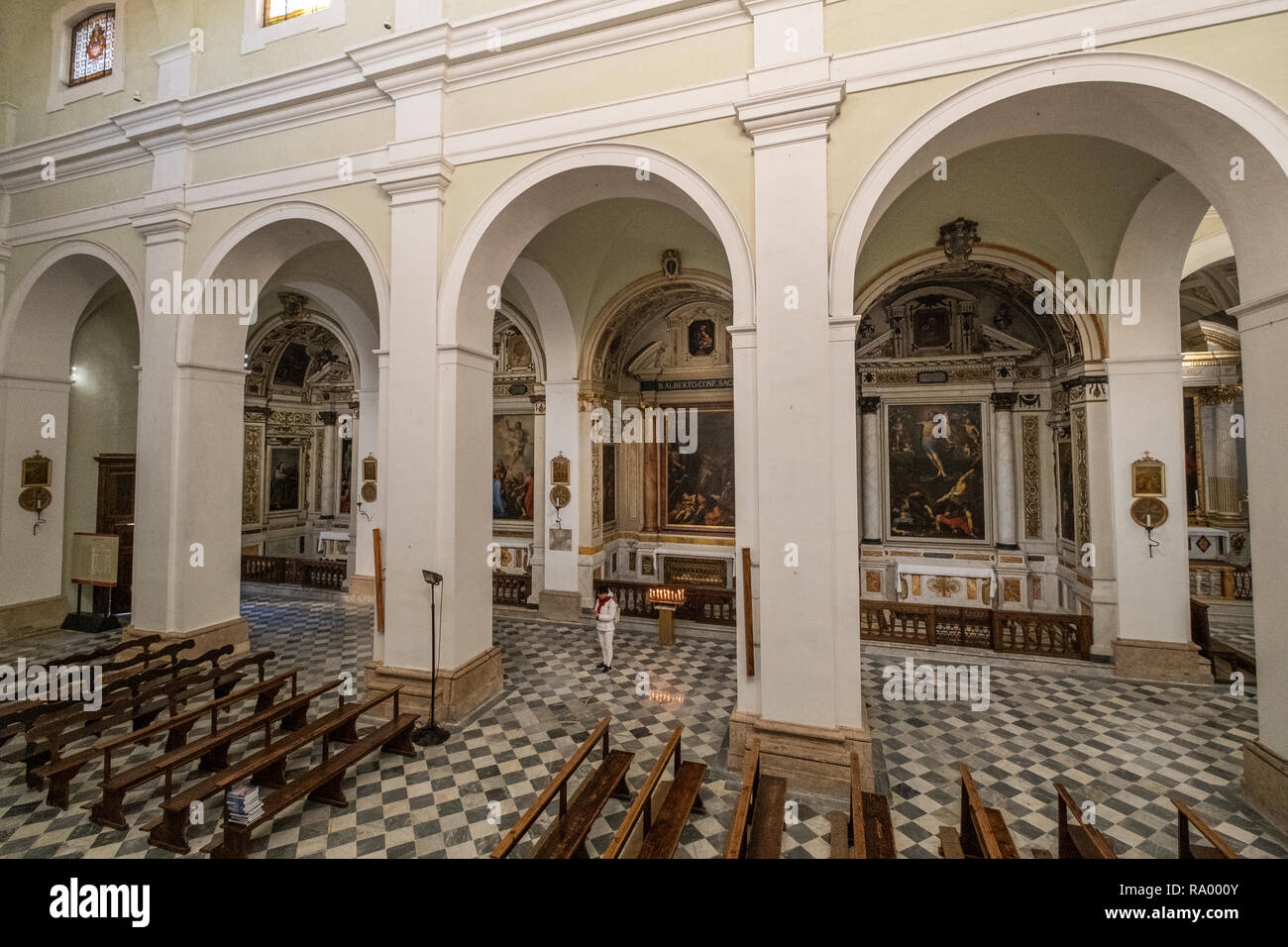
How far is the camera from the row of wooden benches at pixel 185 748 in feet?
12.9

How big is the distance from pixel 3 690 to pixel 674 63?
395 inches

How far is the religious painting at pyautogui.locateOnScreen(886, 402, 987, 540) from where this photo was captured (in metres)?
11.1

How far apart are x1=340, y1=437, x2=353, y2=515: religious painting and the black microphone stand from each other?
11.4 m


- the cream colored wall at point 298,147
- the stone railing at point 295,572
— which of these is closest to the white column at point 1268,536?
the cream colored wall at point 298,147

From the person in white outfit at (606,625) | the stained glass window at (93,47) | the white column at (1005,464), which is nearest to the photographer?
the person in white outfit at (606,625)

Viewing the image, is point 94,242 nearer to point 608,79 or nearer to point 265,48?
point 265,48

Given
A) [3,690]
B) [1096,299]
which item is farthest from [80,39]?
[1096,299]

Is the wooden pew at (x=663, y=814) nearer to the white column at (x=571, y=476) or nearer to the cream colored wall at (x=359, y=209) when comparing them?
the cream colored wall at (x=359, y=209)

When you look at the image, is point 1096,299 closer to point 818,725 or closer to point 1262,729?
point 1262,729

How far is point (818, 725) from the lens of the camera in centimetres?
471

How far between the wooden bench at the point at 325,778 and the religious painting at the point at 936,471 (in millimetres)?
9688

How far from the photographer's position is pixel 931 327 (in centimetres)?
1141

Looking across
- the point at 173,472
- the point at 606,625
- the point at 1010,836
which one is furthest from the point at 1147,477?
the point at 173,472

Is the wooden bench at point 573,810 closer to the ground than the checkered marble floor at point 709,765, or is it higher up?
higher up
